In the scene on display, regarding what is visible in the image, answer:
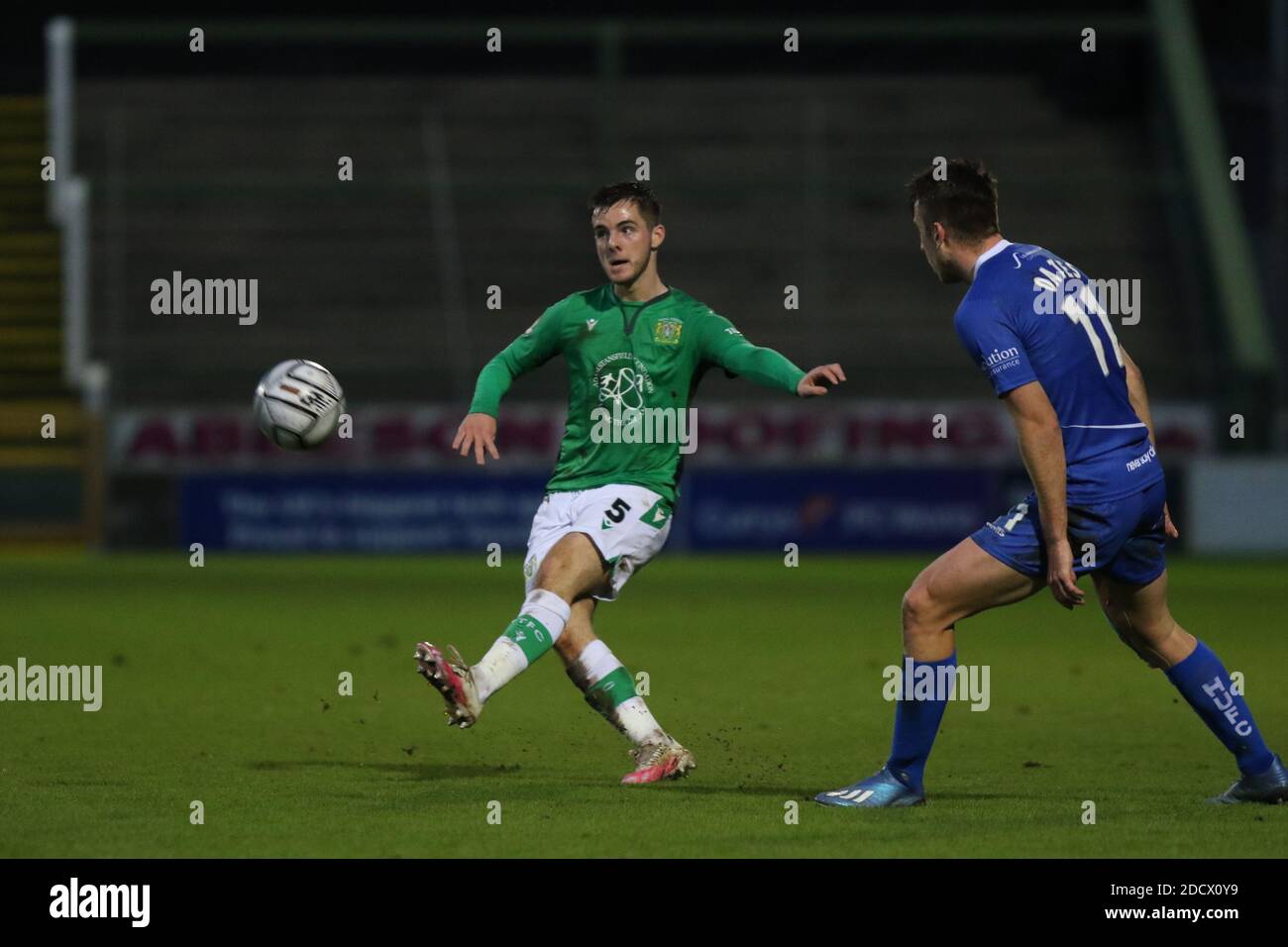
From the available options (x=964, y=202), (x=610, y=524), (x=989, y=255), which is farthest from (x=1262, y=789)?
(x=610, y=524)

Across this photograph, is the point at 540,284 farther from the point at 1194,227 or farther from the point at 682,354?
the point at 682,354

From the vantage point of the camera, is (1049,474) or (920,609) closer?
(1049,474)

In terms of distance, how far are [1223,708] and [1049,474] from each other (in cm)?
109

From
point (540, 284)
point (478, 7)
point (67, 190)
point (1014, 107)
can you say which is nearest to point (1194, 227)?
point (1014, 107)

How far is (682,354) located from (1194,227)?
20.0 metres

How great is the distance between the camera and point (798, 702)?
33.4 feet

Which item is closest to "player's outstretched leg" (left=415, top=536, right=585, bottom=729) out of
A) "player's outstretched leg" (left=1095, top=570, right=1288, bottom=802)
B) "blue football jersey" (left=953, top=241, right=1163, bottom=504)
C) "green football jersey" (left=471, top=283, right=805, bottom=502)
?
"green football jersey" (left=471, top=283, right=805, bottom=502)

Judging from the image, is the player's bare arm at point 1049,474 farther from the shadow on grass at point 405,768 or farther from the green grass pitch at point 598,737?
the shadow on grass at point 405,768

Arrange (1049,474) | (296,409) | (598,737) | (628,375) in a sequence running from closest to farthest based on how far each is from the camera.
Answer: (1049,474) → (628,375) → (296,409) → (598,737)

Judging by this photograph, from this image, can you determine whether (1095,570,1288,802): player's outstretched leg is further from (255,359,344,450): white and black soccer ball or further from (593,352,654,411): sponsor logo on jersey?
(255,359,344,450): white and black soccer ball

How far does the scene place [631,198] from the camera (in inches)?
298

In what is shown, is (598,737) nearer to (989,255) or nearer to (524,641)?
(524,641)

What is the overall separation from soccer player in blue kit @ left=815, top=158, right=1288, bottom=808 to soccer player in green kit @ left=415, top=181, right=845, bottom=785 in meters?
0.93

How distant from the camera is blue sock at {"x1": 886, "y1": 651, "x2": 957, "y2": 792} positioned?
6.80m
